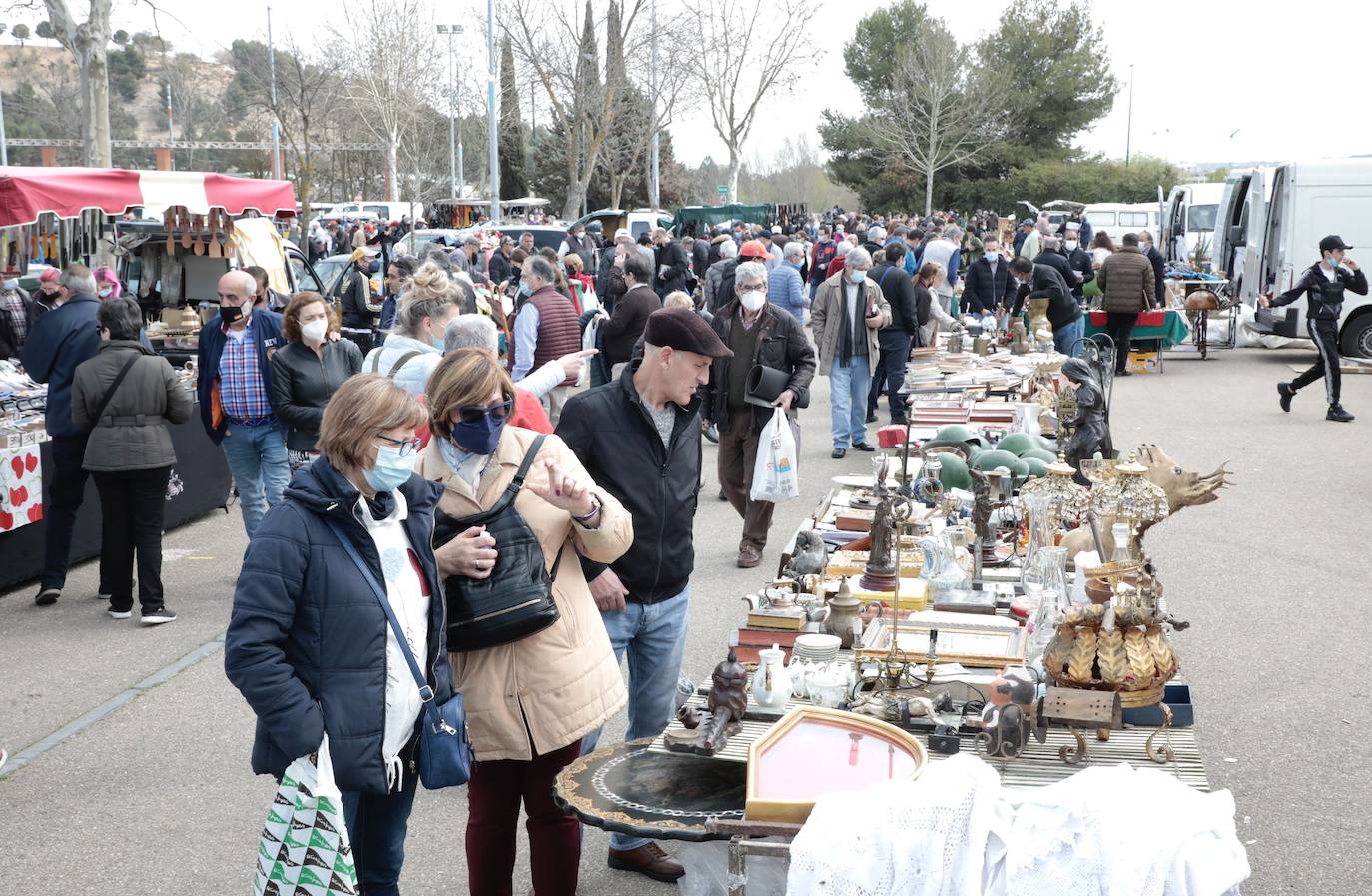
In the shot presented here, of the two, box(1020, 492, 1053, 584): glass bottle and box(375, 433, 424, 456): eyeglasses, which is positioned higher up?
box(375, 433, 424, 456): eyeglasses

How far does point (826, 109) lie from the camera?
62.4 m

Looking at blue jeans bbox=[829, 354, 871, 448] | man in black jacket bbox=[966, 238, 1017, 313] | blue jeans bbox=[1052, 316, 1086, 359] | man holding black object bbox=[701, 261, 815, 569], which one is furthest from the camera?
man in black jacket bbox=[966, 238, 1017, 313]

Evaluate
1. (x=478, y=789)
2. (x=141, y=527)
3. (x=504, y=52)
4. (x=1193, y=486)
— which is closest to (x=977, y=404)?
(x=1193, y=486)

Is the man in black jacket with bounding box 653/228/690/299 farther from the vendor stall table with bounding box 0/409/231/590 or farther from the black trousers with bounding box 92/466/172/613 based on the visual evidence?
the black trousers with bounding box 92/466/172/613

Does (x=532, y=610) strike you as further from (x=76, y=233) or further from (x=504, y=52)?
(x=504, y=52)

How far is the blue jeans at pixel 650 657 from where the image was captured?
14.3 feet

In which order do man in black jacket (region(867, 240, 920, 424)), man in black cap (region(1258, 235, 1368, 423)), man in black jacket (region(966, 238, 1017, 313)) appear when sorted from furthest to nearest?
man in black jacket (region(966, 238, 1017, 313)), man in black cap (region(1258, 235, 1368, 423)), man in black jacket (region(867, 240, 920, 424))

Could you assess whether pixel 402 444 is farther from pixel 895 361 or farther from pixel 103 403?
pixel 895 361

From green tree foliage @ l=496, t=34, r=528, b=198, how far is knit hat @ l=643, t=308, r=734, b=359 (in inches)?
1912

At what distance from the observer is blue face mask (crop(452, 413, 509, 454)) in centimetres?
349

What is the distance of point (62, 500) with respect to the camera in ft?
25.9

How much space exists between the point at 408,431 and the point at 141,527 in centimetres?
498

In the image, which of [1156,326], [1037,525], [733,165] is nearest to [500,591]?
[1037,525]

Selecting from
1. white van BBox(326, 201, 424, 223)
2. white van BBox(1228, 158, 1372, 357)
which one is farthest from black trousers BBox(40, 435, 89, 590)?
white van BBox(326, 201, 424, 223)
